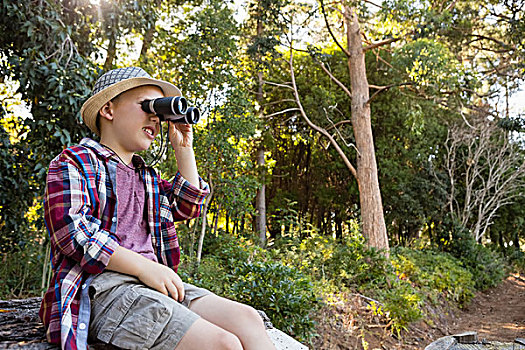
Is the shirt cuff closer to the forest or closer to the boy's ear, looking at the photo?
the forest

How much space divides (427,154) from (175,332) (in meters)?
12.5

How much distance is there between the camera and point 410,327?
5.52 meters

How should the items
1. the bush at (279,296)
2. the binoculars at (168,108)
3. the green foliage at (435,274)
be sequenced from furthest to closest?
1. the green foliage at (435,274)
2. the bush at (279,296)
3. the binoculars at (168,108)

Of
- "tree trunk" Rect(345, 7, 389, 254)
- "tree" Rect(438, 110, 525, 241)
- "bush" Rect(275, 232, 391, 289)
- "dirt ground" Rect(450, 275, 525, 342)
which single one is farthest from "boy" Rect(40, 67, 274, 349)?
"tree" Rect(438, 110, 525, 241)

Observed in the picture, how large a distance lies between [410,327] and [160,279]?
471 centimetres

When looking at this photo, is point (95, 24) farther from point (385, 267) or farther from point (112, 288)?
point (385, 267)

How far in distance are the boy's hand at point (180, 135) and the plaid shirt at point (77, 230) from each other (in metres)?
Result: 0.35

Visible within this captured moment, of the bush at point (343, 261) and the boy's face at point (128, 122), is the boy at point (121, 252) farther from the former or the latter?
the bush at point (343, 261)

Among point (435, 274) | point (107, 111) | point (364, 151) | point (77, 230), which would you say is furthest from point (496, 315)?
point (77, 230)

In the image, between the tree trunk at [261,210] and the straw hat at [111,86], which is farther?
the tree trunk at [261,210]

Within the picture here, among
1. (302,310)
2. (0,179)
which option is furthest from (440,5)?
(0,179)

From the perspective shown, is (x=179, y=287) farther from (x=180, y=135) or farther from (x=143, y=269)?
(x=180, y=135)

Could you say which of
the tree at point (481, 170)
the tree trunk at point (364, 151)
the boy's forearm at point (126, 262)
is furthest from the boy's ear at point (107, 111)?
the tree at point (481, 170)

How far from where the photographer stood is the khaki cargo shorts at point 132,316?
1464 mm
